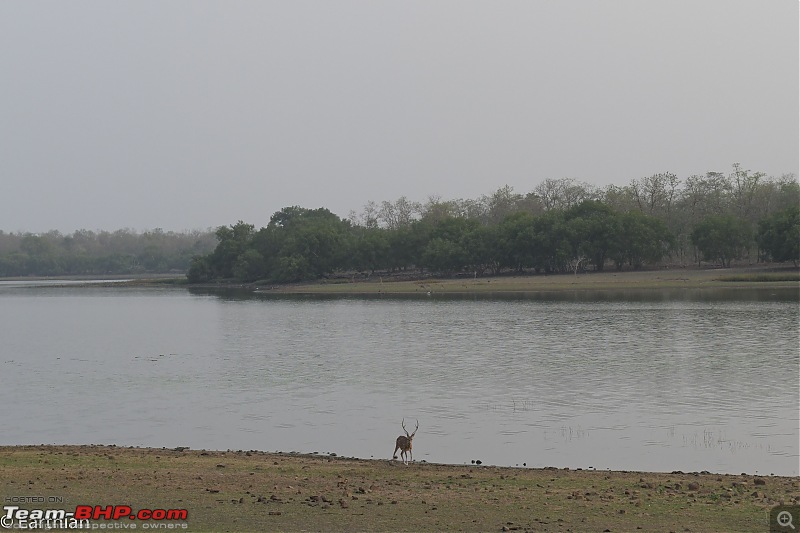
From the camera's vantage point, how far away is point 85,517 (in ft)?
36.8

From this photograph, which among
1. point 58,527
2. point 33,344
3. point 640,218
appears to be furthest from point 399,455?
point 640,218

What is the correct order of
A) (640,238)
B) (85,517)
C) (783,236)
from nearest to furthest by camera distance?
1. (85,517)
2. (783,236)
3. (640,238)

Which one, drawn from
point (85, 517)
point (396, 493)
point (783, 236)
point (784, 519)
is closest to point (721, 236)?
point (783, 236)

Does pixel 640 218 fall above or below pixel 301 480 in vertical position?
above

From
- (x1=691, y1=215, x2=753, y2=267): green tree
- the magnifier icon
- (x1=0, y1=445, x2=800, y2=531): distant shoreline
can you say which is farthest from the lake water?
(x1=691, y1=215, x2=753, y2=267): green tree

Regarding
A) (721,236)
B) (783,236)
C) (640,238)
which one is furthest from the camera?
(640,238)

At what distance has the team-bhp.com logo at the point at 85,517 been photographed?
34.9 ft

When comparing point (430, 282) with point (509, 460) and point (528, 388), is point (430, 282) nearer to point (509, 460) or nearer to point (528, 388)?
point (528, 388)

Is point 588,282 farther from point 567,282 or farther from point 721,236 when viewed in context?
point 721,236

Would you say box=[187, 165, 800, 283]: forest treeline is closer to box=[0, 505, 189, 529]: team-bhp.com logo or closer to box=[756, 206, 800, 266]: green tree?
box=[756, 206, 800, 266]: green tree

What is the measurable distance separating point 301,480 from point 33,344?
136 feet

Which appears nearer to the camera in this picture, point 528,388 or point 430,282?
point 528,388

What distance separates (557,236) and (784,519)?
4156 inches

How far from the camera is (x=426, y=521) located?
11156mm
